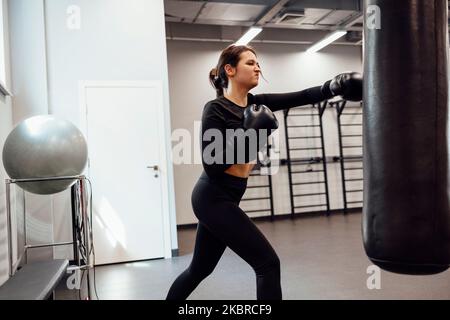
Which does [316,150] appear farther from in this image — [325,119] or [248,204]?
[248,204]

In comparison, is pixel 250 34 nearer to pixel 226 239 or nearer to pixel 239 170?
pixel 239 170

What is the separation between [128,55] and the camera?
422 cm

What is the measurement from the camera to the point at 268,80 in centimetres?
660

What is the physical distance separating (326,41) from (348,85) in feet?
16.5

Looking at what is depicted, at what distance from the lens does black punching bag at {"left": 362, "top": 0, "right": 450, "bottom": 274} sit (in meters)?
1.20

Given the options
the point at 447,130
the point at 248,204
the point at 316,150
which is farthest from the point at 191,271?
the point at 316,150

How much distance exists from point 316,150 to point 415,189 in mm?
5758

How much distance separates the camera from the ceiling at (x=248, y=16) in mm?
5035

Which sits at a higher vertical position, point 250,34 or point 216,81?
point 250,34

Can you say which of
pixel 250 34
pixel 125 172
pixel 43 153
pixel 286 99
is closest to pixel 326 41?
pixel 250 34

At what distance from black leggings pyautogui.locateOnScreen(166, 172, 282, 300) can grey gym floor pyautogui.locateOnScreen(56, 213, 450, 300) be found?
1.10m

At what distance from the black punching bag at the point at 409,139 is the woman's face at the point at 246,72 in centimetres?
62

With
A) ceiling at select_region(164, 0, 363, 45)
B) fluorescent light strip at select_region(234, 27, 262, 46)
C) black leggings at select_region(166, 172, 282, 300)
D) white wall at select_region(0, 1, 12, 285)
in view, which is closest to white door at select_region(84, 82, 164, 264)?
white wall at select_region(0, 1, 12, 285)
